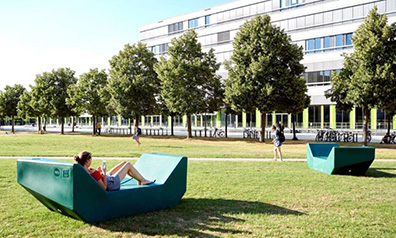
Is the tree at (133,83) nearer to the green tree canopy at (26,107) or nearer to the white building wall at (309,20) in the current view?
the white building wall at (309,20)

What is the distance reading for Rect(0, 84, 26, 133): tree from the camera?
5875cm

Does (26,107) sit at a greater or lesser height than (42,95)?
lesser

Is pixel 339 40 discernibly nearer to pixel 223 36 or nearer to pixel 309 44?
pixel 309 44

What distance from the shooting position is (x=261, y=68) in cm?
2891

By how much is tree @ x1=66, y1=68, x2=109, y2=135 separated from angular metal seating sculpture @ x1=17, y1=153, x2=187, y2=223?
38.4m

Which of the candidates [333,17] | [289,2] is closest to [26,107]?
[289,2]

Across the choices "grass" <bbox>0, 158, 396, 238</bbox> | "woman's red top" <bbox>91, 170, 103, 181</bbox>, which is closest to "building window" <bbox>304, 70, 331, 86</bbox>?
"grass" <bbox>0, 158, 396, 238</bbox>

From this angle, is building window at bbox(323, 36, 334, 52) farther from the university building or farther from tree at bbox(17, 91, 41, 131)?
tree at bbox(17, 91, 41, 131)

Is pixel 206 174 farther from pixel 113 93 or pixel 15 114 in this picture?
pixel 15 114

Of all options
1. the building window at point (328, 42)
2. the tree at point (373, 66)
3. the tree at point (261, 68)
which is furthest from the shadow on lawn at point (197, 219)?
the building window at point (328, 42)

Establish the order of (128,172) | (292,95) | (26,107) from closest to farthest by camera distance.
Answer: (128,172) → (292,95) → (26,107)

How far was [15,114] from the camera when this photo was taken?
61000 millimetres

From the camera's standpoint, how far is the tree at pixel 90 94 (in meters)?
45.0

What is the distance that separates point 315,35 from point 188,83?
22.4 m
